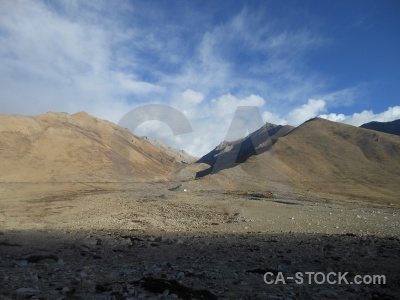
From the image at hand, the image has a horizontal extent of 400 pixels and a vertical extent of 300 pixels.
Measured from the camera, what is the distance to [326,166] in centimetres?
6184

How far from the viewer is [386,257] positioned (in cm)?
909

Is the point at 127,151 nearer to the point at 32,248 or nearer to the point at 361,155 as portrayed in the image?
the point at 361,155

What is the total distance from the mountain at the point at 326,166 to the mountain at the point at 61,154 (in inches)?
1006

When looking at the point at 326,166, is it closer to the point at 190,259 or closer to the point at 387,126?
the point at 190,259

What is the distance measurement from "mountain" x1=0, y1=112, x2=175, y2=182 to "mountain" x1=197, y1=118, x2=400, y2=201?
25555 millimetres

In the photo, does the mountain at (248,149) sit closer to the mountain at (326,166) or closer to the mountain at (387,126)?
the mountain at (326,166)

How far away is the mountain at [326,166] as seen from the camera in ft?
156

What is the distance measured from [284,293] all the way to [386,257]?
4557mm

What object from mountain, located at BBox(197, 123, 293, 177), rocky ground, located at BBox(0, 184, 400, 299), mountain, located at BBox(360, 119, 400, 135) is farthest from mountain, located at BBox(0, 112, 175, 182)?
mountain, located at BBox(360, 119, 400, 135)

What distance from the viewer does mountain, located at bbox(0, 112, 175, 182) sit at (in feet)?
182

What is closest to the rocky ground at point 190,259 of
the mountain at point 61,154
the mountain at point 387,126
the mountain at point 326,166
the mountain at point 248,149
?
the mountain at point 326,166

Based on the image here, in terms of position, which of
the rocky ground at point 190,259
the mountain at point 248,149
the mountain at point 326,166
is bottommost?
the rocky ground at point 190,259

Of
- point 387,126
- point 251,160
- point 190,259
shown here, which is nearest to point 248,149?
point 251,160

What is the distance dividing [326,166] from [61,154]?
2098 inches
